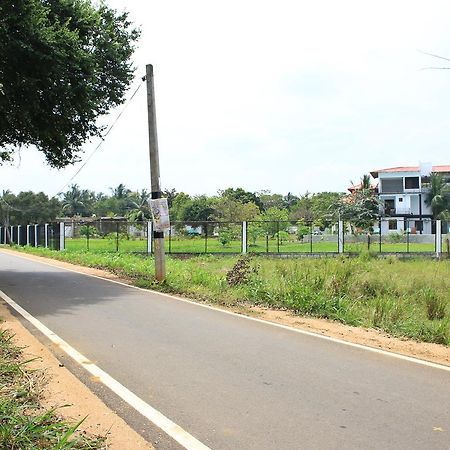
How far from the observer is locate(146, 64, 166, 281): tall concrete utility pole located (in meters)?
15.5

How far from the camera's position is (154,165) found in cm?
1551

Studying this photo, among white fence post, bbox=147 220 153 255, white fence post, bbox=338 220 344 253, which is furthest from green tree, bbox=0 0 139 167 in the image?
white fence post, bbox=338 220 344 253

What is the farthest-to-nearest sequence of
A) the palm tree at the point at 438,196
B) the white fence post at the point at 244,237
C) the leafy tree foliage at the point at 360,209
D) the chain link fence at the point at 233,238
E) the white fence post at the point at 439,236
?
the palm tree at the point at 438,196
the leafy tree foliage at the point at 360,209
the chain link fence at the point at 233,238
the white fence post at the point at 439,236
the white fence post at the point at 244,237

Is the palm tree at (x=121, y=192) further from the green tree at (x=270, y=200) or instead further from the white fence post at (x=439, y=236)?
the white fence post at (x=439, y=236)

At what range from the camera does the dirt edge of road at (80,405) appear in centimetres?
442

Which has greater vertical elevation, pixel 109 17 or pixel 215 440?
pixel 109 17

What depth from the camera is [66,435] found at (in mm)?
3932

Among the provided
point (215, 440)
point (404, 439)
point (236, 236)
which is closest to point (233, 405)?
point (215, 440)

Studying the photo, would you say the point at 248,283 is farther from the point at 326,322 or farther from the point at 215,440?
the point at 215,440

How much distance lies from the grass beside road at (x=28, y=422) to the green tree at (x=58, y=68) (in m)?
9.45

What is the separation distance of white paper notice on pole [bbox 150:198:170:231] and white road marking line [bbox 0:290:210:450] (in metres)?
6.90

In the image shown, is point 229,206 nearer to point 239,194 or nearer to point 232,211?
point 232,211

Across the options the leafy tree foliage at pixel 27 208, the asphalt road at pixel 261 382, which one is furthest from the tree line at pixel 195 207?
the asphalt road at pixel 261 382

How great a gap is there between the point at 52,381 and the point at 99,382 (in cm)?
52
